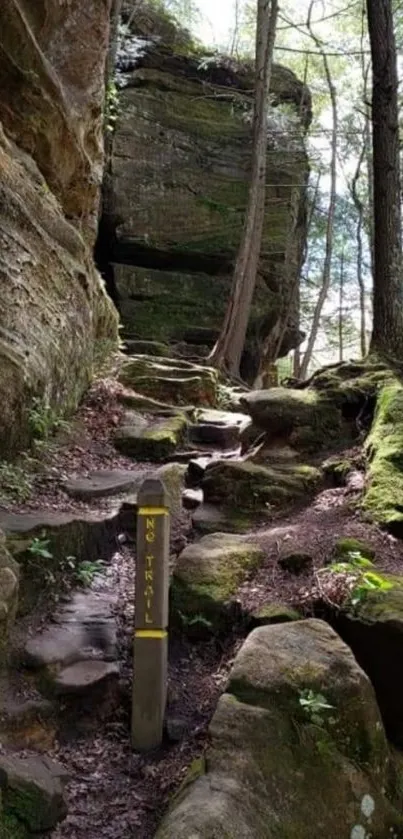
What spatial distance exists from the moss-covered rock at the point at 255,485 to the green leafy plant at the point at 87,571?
1.47 meters

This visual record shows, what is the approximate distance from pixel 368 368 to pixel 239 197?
1115cm

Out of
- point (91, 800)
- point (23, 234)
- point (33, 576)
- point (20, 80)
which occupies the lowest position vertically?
point (91, 800)

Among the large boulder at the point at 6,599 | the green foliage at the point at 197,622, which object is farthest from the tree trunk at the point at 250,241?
the large boulder at the point at 6,599

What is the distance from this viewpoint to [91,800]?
324cm

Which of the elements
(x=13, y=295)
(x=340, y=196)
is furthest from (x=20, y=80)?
(x=340, y=196)

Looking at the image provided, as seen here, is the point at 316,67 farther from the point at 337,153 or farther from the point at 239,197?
the point at 239,197

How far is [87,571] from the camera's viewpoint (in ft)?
15.9

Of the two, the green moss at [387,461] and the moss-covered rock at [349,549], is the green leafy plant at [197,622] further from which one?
the green moss at [387,461]

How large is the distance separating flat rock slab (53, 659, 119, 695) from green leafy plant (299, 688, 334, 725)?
1.18 metres

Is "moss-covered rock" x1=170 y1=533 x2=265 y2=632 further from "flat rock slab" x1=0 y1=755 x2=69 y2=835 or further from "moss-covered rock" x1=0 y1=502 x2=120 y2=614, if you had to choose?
"flat rock slab" x1=0 y1=755 x2=69 y2=835

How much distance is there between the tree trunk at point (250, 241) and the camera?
13242 mm

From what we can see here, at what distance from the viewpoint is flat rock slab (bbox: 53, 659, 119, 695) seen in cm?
370

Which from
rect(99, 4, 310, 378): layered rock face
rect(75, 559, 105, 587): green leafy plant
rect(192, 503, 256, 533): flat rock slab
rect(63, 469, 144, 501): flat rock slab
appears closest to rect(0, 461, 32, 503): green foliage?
rect(63, 469, 144, 501): flat rock slab

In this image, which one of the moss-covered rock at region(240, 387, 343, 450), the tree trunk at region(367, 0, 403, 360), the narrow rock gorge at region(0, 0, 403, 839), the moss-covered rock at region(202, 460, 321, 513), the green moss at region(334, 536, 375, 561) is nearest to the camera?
the narrow rock gorge at region(0, 0, 403, 839)
